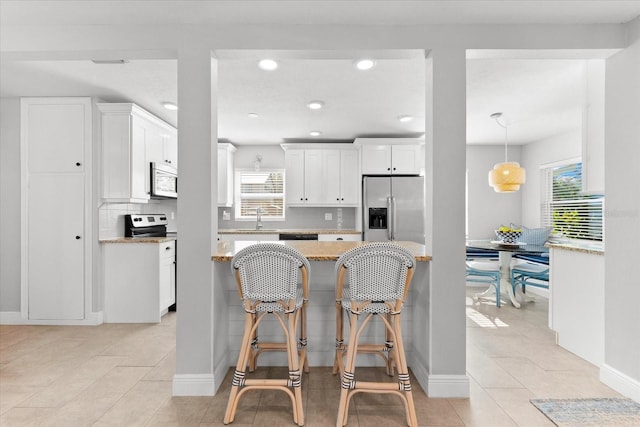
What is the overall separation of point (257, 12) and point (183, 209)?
1314 mm

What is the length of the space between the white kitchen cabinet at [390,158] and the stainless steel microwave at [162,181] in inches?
104

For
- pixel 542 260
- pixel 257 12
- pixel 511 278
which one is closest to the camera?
pixel 257 12

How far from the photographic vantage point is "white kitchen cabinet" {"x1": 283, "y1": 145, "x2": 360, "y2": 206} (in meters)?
5.54

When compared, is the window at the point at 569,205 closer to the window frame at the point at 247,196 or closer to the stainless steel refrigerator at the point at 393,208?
the stainless steel refrigerator at the point at 393,208

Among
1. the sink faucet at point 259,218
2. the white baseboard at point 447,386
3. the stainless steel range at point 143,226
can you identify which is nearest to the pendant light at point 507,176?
the white baseboard at point 447,386

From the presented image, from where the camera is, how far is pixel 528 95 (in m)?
3.61

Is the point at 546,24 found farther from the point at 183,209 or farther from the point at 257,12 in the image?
the point at 183,209

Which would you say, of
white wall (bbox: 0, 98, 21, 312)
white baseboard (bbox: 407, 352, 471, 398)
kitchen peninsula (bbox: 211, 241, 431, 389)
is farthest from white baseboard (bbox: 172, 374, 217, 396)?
white wall (bbox: 0, 98, 21, 312)

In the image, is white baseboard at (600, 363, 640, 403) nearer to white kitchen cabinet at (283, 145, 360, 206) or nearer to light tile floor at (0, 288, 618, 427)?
light tile floor at (0, 288, 618, 427)

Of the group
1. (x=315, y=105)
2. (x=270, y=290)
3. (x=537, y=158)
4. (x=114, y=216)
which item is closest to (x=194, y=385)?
(x=270, y=290)

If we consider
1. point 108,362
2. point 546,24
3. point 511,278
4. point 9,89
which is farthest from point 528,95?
point 9,89

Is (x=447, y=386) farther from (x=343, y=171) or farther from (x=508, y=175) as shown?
(x=343, y=171)

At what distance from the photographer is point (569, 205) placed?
16.8ft

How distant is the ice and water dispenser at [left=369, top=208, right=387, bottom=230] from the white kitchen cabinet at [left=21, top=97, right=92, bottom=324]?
11.4 ft
